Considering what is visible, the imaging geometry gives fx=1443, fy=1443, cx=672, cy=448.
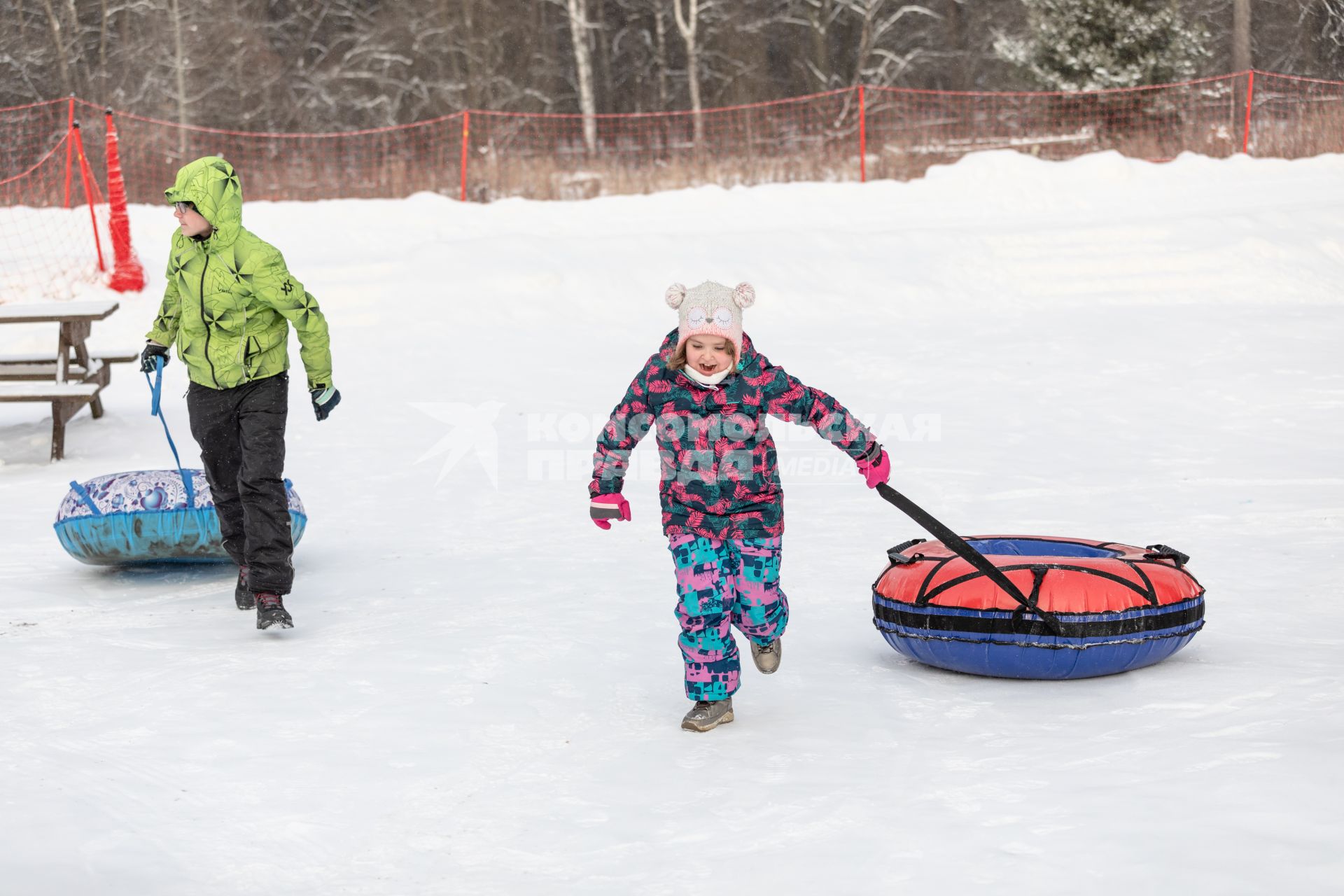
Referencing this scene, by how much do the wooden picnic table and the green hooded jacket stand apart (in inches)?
140

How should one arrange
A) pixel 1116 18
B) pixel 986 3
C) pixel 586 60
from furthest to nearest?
pixel 986 3 < pixel 586 60 < pixel 1116 18

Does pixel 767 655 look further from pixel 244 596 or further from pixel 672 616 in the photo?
pixel 244 596

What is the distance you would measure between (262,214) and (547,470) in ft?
28.6

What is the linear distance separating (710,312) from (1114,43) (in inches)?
729

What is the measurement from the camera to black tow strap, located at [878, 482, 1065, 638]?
13.3ft

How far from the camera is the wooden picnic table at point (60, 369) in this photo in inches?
328

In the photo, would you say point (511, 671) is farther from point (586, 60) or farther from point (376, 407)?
point (586, 60)

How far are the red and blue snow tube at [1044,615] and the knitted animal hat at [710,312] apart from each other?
0.98m

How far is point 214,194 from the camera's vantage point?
4973mm

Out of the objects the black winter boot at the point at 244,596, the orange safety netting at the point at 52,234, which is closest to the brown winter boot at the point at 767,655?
the black winter boot at the point at 244,596

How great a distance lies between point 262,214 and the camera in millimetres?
15617

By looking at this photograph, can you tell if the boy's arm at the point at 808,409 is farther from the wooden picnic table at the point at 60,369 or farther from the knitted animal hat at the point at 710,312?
the wooden picnic table at the point at 60,369

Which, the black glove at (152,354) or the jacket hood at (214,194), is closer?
the jacket hood at (214,194)

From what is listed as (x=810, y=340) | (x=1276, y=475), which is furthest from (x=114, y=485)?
(x=810, y=340)
